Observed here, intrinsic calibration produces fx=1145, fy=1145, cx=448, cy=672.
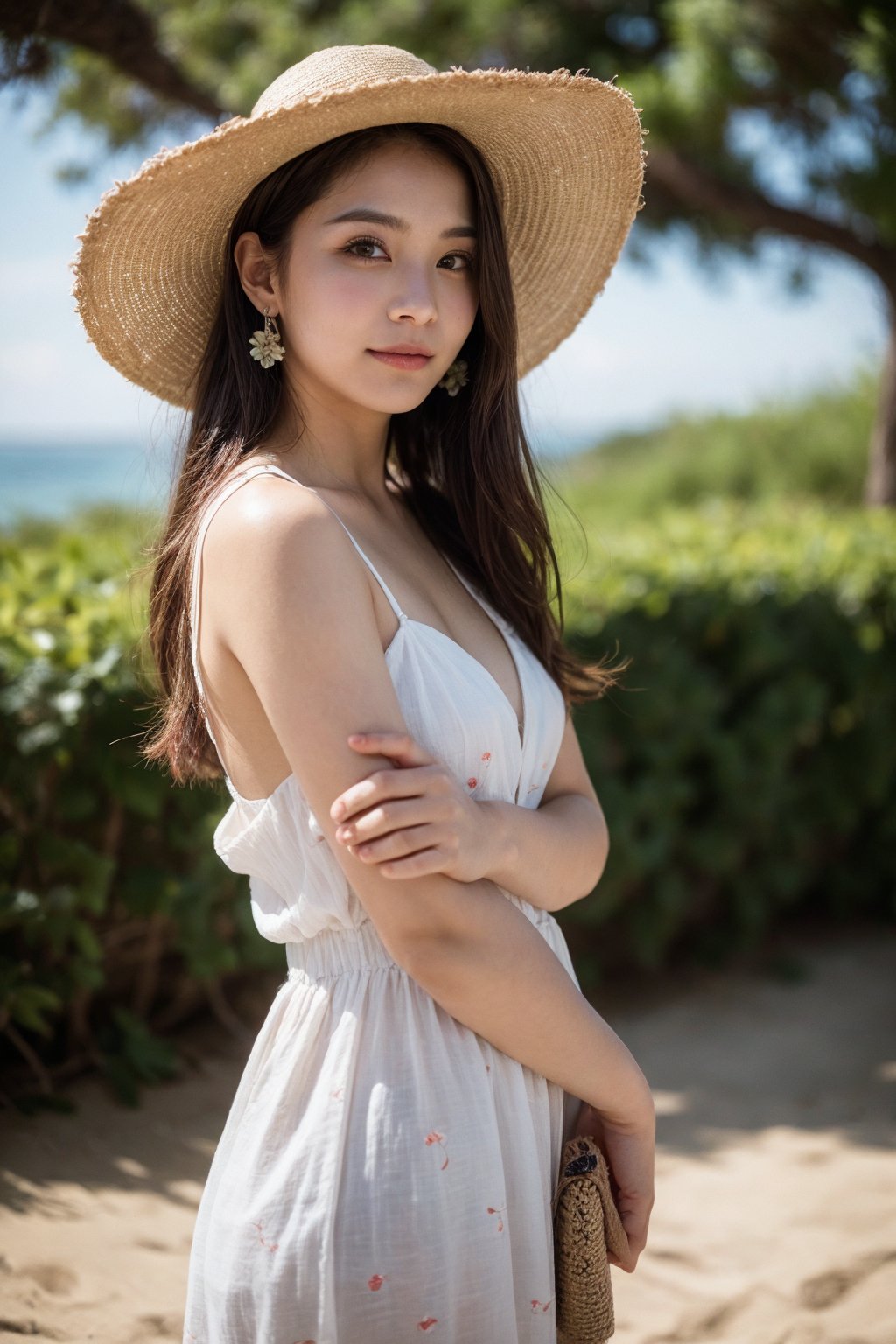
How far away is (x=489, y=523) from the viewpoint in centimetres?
194

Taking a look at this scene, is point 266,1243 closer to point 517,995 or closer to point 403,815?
point 517,995

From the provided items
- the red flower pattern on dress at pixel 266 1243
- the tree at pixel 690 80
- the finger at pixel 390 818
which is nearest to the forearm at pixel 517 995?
the finger at pixel 390 818

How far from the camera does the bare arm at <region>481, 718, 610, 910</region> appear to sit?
1.50 m

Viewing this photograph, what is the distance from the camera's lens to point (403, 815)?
4.30ft

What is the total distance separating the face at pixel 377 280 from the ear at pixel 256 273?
28mm

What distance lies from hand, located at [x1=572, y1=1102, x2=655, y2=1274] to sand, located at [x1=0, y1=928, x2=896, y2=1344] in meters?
0.28

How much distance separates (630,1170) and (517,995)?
15.3 inches

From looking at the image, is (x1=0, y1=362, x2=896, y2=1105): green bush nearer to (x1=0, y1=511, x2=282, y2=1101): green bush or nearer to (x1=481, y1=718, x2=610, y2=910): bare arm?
(x1=0, y1=511, x2=282, y2=1101): green bush

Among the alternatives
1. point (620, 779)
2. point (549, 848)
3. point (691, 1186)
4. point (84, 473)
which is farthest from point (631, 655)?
point (84, 473)

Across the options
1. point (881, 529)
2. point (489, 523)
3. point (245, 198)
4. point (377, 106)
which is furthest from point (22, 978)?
point (881, 529)

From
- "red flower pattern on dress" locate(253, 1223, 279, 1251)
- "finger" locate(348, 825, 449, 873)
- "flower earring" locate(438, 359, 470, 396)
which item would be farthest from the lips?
"red flower pattern on dress" locate(253, 1223, 279, 1251)

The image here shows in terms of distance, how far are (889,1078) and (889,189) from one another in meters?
3.93

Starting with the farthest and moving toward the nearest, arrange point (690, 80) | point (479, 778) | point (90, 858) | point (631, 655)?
point (690, 80) < point (631, 655) < point (90, 858) < point (479, 778)

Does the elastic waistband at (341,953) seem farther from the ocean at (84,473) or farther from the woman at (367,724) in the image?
the ocean at (84,473)
